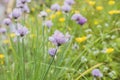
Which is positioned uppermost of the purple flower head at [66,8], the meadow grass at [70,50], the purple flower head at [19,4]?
the purple flower head at [19,4]

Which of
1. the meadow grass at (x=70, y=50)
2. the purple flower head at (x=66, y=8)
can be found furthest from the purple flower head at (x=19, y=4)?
the purple flower head at (x=66, y=8)

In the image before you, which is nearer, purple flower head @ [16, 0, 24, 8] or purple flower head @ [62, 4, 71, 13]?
purple flower head @ [16, 0, 24, 8]

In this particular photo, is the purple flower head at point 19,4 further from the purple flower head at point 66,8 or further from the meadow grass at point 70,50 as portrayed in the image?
the purple flower head at point 66,8

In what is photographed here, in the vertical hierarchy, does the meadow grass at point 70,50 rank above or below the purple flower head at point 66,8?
below

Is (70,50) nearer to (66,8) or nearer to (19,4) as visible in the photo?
(66,8)

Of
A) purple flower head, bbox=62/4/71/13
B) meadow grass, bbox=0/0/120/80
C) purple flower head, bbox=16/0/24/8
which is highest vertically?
purple flower head, bbox=16/0/24/8

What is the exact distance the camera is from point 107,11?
12.4 feet

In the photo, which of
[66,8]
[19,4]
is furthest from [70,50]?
[19,4]

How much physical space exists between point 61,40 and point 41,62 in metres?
0.58

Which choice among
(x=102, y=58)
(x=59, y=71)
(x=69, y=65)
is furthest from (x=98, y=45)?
(x=59, y=71)

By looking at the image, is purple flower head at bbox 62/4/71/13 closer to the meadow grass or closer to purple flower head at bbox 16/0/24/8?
the meadow grass

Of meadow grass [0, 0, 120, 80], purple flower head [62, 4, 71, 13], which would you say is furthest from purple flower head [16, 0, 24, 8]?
purple flower head [62, 4, 71, 13]

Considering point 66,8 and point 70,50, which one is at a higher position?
point 66,8

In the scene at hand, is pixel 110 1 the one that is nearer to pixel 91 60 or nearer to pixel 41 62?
pixel 91 60
